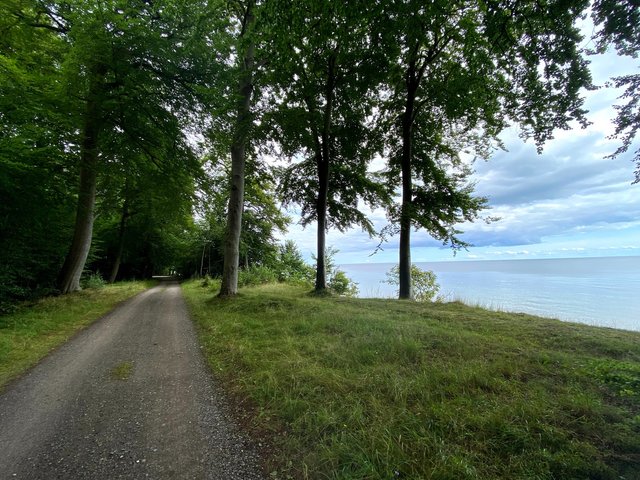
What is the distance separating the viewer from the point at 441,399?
119 inches

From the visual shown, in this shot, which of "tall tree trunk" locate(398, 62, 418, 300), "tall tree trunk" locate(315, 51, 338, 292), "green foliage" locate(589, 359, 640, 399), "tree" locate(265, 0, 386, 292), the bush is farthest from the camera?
the bush

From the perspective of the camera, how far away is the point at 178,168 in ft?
39.8

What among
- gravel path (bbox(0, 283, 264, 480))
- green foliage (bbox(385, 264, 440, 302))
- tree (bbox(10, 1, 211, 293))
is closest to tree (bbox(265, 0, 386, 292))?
tree (bbox(10, 1, 211, 293))

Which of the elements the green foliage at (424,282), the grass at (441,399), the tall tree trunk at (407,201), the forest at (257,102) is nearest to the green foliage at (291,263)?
the green foliage at (424,282)

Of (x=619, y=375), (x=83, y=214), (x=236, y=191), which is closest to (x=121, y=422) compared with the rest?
(x=619, y=375)

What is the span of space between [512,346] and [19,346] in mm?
8652

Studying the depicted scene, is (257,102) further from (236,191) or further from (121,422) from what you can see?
(121,422)

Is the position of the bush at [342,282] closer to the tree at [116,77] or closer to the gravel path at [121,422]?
the tree at [116,77]

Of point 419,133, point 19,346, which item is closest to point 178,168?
point 19,346

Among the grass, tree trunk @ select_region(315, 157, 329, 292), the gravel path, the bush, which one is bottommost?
the bush

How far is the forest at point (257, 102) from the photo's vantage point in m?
4.94

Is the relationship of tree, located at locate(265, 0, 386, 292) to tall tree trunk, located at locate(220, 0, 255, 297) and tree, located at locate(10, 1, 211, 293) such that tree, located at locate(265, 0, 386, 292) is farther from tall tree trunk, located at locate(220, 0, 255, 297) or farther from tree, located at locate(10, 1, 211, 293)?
tree, located at locate(10, 1, 211, 293)

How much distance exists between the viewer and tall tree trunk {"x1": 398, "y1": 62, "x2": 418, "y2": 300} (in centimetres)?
1173

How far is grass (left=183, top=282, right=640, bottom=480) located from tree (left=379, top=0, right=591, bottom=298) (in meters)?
4.68
